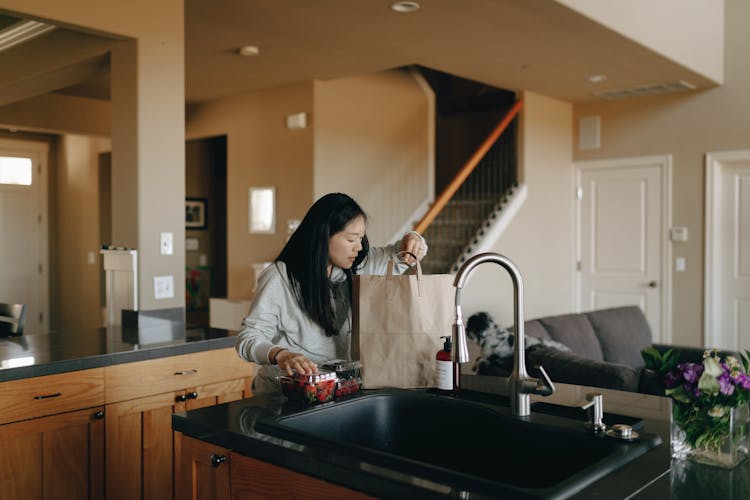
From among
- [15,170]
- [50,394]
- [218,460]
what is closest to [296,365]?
[218,460]

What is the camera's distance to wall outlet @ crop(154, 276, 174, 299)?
3.42 m

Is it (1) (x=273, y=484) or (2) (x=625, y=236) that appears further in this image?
(2) (x=625, y=236)

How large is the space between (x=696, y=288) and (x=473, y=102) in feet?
10.8

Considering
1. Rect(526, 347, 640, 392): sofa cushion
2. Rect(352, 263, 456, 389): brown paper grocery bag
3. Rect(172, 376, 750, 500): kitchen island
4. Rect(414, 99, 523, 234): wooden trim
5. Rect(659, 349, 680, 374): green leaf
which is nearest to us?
Rect(172, 376, 750, 500): kitchen island

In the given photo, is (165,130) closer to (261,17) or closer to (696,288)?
(261,17)

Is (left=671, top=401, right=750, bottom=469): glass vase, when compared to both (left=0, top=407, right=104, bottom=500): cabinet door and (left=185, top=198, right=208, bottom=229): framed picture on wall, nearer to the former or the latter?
(left=0, top=407, right=104, bottom=500): cabinet door

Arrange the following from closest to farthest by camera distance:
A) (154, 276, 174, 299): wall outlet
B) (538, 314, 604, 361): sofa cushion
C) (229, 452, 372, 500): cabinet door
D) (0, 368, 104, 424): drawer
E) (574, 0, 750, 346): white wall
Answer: (229, 452, 372, 500): cabinet door < (0, 368, 104, 424): drawer < (154, 276, 174, 299): wall outlet < (538, 314, 604, 361): sofa cushion < (574, 0, 750, 346): white wall

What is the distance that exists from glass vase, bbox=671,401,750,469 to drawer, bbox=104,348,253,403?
205cm

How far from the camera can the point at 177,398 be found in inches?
114

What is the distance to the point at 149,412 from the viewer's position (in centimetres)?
279

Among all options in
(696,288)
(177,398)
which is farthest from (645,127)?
(177,398)

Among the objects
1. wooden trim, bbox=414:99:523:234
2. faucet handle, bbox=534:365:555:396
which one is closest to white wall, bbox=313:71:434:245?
wooden trim, bbox=414:99:523:234

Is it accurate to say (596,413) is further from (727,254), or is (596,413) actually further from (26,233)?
(26,233)

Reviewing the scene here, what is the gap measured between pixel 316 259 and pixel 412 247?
28 centimetres
